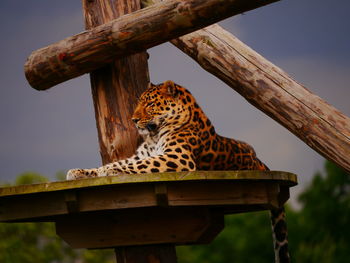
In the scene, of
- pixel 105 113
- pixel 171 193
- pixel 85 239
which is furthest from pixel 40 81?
pixel 171 193

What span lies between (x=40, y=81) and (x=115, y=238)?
1.85 meters

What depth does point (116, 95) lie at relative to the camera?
790cm

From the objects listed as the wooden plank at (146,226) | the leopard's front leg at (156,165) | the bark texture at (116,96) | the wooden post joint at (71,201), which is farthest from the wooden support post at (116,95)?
the wooden post joint at (71,201)

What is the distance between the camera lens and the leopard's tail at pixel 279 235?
27.1 ft

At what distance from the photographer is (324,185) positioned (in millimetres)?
40781

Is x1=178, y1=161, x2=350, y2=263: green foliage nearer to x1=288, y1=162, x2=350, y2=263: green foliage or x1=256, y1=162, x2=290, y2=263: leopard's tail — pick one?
x1=288, y1=162, x2=350, y2=263: green foliage

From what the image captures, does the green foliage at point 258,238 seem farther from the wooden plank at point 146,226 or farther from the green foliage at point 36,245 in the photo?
the wooden plank at point 146,226

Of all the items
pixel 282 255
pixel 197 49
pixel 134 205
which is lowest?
pixel 282 255

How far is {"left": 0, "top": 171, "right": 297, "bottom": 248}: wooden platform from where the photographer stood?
632 cm

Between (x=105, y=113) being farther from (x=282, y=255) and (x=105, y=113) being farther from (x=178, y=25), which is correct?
(x=282, y=255)

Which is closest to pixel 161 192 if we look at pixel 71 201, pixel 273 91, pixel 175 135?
pixel 71 201

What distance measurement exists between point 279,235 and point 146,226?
2036 mm

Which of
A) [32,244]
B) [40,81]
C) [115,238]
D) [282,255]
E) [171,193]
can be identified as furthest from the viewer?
[32,244]

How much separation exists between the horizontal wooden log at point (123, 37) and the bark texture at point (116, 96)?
1.51ft
